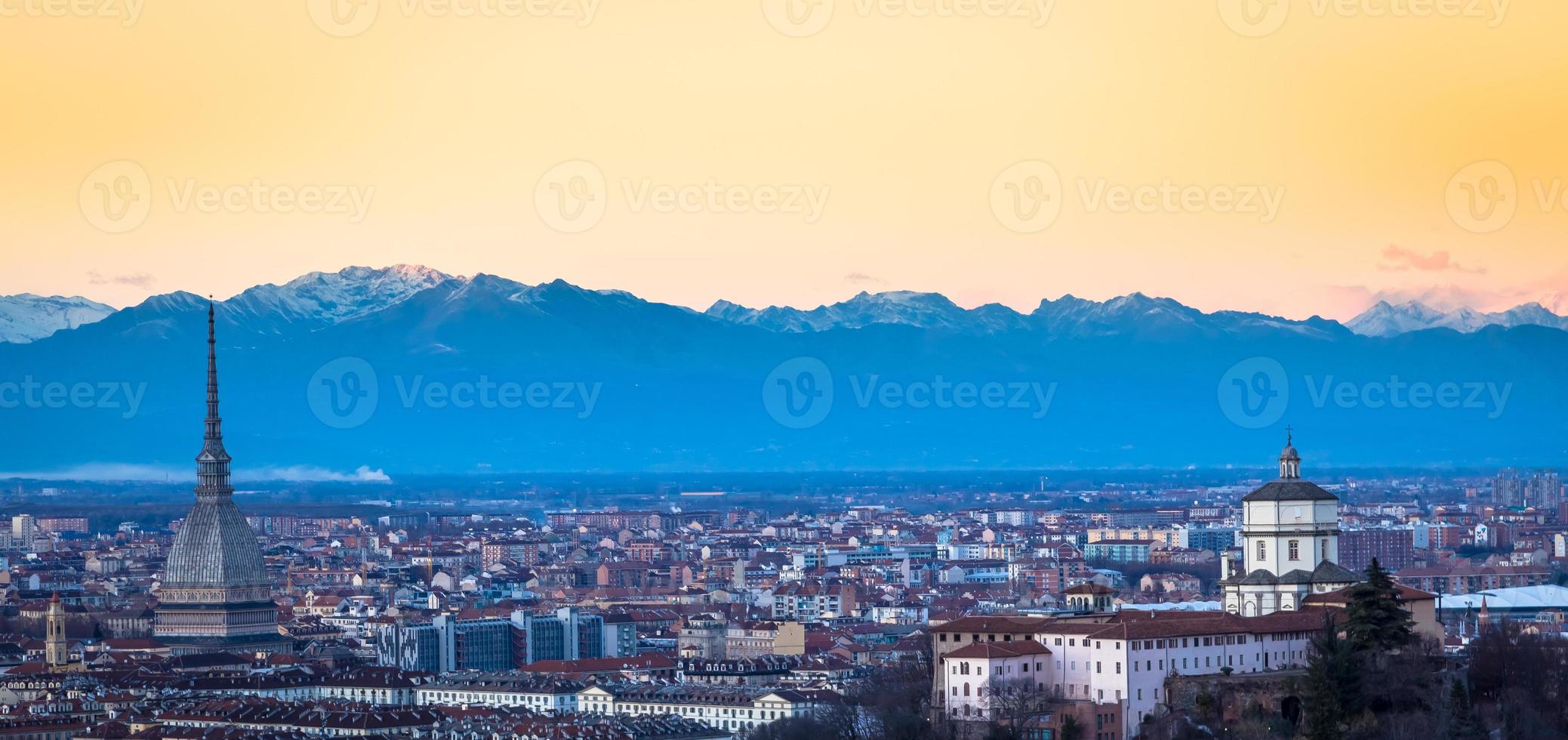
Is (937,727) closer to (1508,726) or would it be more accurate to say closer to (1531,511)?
(1508,726)

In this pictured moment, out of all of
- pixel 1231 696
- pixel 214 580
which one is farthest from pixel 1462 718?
pixel 214 580

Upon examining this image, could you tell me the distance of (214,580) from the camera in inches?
3959

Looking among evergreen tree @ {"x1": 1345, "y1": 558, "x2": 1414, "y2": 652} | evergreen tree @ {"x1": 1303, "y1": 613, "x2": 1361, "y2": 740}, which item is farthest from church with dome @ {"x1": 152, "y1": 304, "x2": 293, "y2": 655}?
evergreen tree @ {"x1": 1303, "y1": 613, "x2": 1361, "y2": 740}

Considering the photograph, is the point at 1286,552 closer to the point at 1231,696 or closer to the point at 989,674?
the point at 1231,696

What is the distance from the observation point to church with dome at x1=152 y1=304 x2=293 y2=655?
318 feet

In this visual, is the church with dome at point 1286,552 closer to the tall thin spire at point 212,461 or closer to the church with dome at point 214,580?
the church with dome at point 214,580

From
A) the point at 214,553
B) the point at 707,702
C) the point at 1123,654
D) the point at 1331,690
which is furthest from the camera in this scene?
the point at 214,553

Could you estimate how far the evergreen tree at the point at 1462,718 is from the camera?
157 ft

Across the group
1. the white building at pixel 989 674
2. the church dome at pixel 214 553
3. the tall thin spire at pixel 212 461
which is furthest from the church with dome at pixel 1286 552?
the tall thin spire at pixel 212 461

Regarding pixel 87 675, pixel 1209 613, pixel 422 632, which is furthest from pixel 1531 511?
pixel 1209 613

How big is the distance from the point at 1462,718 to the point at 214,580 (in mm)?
58259

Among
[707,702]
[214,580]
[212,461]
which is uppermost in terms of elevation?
[212,461]

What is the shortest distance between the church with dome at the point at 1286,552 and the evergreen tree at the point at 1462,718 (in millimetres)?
7490

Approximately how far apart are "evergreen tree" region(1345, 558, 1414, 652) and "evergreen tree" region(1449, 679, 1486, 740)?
1.28 meters
